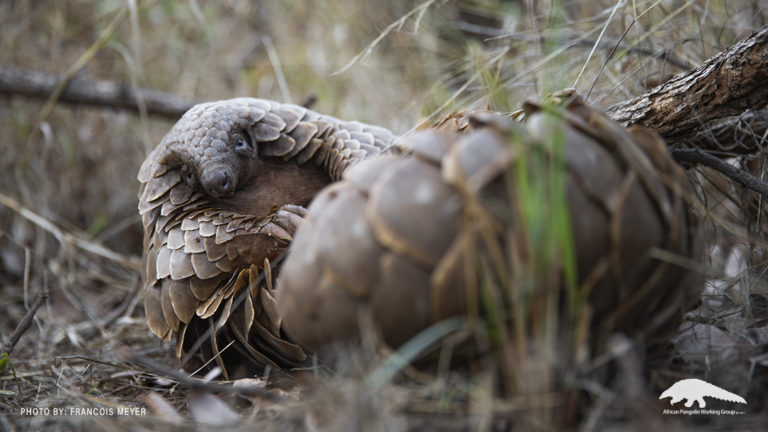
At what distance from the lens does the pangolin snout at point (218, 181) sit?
195 cm

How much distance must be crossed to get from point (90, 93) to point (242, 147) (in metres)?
1.83

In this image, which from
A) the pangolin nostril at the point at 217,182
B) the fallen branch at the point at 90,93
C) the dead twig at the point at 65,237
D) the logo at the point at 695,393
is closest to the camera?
the logo at the point at 695,393

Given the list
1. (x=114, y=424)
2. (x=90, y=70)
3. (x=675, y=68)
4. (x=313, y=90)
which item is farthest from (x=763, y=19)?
(x=90, y=70)

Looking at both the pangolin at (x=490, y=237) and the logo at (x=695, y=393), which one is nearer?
the pangolin at (x=490, y=237)

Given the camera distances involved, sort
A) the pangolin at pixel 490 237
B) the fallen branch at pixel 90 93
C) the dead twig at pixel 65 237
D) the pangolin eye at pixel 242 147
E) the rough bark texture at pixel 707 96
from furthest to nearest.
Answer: the fallen branch at pixel 90 93
the dead twig at pixel 65 237
the pangolin eye at pixel 242 147
the rough bark texture at pixel 707 96
the pangolin at pixel 490 237

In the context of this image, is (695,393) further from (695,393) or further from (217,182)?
(217,182)

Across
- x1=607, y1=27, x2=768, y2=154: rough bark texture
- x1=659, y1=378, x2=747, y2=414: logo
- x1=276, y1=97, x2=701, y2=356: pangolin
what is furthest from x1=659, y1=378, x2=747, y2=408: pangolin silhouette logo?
x1=607, y1=27, x2=768, y2=154: rough bark texture

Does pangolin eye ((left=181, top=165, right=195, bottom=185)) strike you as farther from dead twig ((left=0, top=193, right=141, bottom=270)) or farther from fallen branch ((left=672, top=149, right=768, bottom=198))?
fallen branch ((left=672, top=149, right=768, bottom=198))

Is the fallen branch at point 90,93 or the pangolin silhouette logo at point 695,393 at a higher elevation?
the fallen branch at point 90,93

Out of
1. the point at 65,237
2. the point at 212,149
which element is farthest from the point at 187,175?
the point at 65,237

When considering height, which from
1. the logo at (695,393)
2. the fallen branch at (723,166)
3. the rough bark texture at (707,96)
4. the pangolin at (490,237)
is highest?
the rough bark texture at (707,96)

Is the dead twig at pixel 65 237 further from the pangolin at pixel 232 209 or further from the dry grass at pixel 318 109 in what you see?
the pangolin at pixel 232 209

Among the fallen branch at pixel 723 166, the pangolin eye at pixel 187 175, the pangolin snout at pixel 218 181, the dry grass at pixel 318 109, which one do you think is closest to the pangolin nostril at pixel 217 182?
the pangolin snout at pixel 218 181

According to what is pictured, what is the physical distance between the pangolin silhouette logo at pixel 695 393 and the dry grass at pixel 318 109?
0.03 metres
